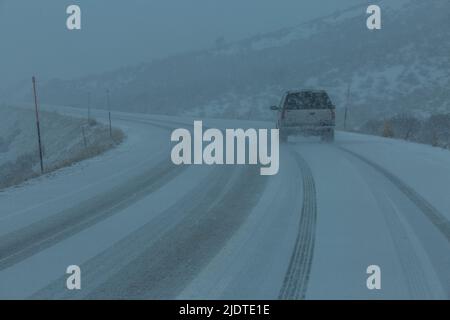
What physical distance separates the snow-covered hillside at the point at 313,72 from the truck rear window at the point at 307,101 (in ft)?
48.5

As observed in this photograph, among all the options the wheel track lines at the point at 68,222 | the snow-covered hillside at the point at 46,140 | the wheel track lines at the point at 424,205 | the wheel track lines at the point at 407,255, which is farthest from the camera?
the snow-covered hillside at the point at 46,140

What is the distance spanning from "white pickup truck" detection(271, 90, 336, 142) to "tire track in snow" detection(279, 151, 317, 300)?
901 centimetres

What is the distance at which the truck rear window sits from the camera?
18359mm

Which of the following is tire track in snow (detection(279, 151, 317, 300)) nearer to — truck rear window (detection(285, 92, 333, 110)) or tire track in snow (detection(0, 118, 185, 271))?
tire track in snow (detection(0, 118, 185, 271))

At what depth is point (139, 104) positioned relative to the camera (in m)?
52.2

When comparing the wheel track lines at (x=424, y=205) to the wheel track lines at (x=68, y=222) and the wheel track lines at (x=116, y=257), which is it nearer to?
the wheel track lines at (x=116, y=257)

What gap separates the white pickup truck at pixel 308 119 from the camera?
1798 centimetres

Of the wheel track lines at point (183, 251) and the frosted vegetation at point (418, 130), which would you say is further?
the frosted vegetation at point (418, 130)

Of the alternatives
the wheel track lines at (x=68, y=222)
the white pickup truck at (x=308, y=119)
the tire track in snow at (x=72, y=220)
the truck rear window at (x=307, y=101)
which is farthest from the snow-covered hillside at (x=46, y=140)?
the truck rear window at (x=307, y=101)

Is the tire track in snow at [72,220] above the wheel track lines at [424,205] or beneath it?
beneath

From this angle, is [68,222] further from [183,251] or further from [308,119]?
[308,119]

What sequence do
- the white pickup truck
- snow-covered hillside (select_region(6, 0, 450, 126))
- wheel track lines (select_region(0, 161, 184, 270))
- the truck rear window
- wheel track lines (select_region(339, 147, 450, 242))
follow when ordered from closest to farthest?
wheel track lines (select_region(0, 161, 184, 270))
wheel track lines (select_region(339, 147, 450, 242))
the white pickup truck
the truck rear window
snow-covered hillside (select_region(6, 0, 450, 126))

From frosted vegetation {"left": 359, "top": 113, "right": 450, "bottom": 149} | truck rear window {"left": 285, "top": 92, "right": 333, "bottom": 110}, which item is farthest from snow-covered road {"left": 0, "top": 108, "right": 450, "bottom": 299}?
frosted vegetation {"left": 359, "top": 113, "right": 450, "bottom": 149}

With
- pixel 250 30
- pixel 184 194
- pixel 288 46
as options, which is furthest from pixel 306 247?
pixel 250 30
